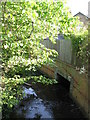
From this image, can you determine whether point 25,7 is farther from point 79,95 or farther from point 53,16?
point 79,95

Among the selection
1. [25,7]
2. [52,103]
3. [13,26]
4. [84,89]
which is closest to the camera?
[25,7]

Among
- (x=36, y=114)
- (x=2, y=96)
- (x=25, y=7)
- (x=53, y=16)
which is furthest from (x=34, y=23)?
(x=36, y=114)

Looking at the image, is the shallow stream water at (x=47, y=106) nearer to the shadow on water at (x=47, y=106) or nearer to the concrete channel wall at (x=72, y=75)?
the shadow on water at (x=47, y=106)

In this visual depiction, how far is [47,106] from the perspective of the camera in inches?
329

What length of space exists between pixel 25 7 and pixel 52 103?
5865 millimetres

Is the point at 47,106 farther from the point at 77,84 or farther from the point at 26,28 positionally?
the point at 26,28

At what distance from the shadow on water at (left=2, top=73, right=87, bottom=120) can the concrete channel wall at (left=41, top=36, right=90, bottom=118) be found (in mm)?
413

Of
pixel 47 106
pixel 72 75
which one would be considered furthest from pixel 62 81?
pixel 47 106

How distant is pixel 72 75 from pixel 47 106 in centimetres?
184

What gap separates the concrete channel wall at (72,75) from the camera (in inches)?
272

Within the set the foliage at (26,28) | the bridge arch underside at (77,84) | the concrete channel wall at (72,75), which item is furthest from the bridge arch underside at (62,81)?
the foliage at (26,28)

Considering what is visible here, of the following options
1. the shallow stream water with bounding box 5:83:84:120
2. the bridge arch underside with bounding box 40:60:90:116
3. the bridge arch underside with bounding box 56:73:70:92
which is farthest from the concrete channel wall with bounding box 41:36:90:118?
the shallow stream water with bounding box 5:83:84:120

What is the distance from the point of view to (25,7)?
395 cm

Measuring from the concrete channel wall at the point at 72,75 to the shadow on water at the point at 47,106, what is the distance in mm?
413
